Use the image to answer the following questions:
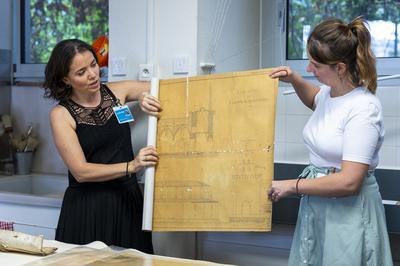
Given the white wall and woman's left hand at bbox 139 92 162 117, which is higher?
the white wall

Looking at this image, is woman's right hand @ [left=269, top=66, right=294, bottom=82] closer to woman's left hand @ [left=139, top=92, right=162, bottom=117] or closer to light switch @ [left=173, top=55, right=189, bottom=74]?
woman's left hand @ [left=139, top=92, right=162, bottom=117]

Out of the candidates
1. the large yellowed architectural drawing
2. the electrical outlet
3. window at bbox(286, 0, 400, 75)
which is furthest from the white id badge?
window at bbox(286, 0, 400, 75)

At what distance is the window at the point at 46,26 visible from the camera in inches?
140

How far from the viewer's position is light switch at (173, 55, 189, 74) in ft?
8.14

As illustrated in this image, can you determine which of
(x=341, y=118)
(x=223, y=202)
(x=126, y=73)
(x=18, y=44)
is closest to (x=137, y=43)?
(x=126, y=73)

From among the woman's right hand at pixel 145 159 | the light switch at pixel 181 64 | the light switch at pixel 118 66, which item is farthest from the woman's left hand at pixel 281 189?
the light switch at pixel 118 66

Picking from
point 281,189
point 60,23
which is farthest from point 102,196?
point 60,23

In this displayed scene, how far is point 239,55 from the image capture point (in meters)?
2.77

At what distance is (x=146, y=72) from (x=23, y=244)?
3.71ft

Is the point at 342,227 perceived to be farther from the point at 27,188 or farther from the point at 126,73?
the point at 27,188

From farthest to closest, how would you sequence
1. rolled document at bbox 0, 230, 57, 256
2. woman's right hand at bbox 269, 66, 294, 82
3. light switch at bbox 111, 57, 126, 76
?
light switch at bbox 111, 57, 126, 76, woman's right hand at bbox 269, 66, 294, 82, rolled document at bbox 0, 230, 57, 256

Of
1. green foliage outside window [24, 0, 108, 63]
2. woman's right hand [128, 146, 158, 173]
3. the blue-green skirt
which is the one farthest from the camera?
green foliage outside window [24, 0, 108, 63]

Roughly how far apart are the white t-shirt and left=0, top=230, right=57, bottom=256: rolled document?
0.90 metres

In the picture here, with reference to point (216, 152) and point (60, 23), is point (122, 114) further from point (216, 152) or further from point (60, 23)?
point (60, 23)
